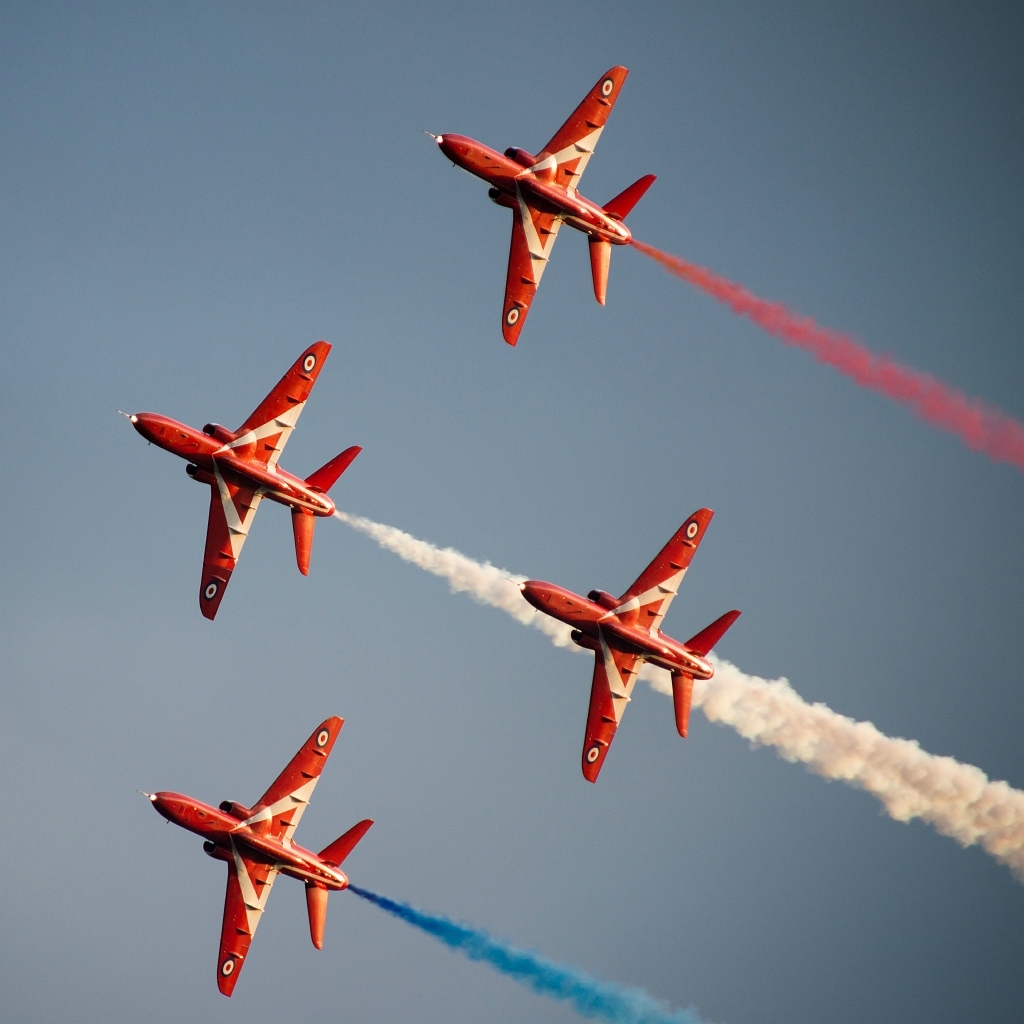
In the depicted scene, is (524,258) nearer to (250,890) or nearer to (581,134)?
(581,134)

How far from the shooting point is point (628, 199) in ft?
313

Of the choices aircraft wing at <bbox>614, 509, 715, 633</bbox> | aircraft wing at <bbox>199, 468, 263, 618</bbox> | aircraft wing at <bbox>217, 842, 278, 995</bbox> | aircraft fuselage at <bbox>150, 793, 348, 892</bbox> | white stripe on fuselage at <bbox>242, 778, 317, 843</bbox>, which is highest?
aircraft wing at <bbox>614, 509, 715, 633</bbox>

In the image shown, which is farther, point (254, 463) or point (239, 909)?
point (239, 909)

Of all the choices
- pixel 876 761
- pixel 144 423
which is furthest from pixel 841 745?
pixel 144 423

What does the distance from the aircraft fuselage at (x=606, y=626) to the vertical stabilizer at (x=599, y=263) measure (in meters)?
13.1

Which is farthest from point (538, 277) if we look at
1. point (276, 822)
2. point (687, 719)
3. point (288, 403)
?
point (276, 822)

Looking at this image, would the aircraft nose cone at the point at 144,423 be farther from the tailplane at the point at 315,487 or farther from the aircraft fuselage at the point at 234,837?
the aircraft fuselage at the point at 234,837

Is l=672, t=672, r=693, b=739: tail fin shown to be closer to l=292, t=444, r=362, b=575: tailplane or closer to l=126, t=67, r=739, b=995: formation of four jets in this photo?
l=126, t=67, r=739, b=995: formation of four jets

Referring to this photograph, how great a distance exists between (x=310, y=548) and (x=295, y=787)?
36.5 ft

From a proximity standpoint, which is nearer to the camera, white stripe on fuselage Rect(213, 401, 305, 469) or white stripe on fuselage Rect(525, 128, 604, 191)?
white stripe on fuselage Rect(213, 401, 305, 469)

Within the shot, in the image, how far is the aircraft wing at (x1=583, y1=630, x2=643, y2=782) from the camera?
314 ft

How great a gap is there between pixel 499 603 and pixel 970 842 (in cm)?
2385

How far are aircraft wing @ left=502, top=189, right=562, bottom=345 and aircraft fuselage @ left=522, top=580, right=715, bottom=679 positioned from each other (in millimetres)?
11491

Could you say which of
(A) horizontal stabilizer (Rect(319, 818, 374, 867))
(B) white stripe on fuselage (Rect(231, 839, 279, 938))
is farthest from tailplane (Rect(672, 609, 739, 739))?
(B) white stripe on fuselage (Rect(231, 839, 279, 938))
